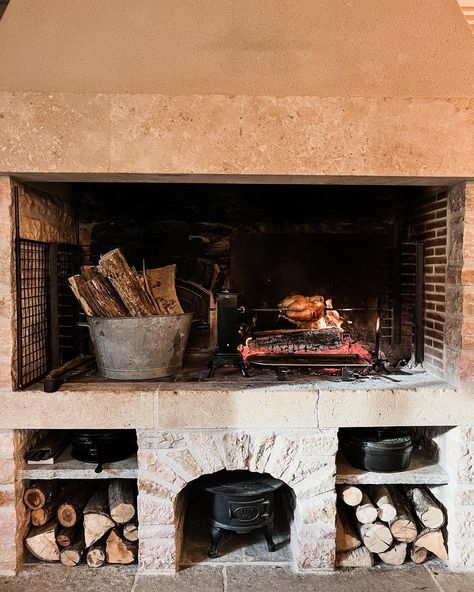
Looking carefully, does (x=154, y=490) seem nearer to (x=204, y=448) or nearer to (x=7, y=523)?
(x=204, y=448)

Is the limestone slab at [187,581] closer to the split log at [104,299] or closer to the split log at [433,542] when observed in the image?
the split log at [433,542]

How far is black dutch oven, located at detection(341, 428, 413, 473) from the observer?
2.68 metres

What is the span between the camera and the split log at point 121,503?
2.70 m

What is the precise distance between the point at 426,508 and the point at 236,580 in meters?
1.06

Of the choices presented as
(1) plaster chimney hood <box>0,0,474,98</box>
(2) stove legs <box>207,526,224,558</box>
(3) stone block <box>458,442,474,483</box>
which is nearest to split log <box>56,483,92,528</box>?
(2) stove legs <box>207,526,224,558</box>

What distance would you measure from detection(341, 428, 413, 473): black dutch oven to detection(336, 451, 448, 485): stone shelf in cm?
3

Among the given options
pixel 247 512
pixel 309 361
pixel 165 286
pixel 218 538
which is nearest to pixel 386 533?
pixel 247 512

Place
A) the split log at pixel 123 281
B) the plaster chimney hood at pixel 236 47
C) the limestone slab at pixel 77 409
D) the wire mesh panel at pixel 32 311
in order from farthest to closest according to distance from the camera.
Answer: the split log at pixel 123 281 < the wire mesh panel at pixel 32 311 < the limestone slab at pixel 77 409 < the plaster chimney hood at pixel 236 47

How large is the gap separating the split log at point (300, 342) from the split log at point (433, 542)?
1.14 meters

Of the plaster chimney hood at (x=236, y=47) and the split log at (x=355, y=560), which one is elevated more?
the plaster chimney hood at (x=236, y=47)

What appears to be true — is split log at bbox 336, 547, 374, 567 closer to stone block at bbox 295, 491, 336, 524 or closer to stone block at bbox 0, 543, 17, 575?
stone block at bbox 295, 491, 336, 524

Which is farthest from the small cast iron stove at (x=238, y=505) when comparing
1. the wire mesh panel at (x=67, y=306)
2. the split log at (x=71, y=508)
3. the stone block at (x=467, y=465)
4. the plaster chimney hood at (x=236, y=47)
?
the plaster chimney hood at (x=236, y=47)

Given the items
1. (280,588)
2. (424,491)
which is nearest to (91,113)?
(280,588)

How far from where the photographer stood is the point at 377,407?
2.61 metres
